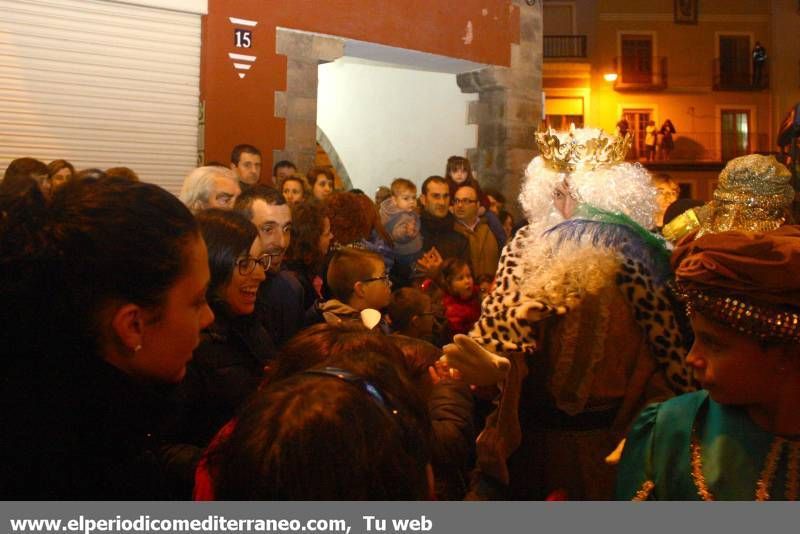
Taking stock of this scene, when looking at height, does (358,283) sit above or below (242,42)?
below

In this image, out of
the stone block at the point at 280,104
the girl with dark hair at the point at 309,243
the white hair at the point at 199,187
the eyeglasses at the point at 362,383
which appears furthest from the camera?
the stone block at the point at 280,104

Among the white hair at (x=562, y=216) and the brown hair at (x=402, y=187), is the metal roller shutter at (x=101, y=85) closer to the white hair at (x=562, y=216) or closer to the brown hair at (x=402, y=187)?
the brown hair at (x=402, y=187)

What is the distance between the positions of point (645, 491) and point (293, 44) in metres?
7.95

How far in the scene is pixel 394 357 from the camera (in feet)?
6.41

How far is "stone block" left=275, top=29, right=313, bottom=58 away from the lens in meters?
8.94

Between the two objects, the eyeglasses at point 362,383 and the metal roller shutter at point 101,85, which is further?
the metal roller shutter at point 101,85


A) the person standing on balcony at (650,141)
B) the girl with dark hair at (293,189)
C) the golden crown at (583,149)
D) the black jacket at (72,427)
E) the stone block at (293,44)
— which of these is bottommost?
the black jacket at (72,427)

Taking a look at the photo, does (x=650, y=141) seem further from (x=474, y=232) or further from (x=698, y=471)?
(x=698, y=471)

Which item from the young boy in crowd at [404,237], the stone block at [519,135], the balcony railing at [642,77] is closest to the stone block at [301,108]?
the young boy in crowd at [404,237]

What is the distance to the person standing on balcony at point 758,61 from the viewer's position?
32.5 metres

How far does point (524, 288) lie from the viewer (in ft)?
9.34

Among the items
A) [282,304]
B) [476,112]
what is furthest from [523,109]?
[282,304]

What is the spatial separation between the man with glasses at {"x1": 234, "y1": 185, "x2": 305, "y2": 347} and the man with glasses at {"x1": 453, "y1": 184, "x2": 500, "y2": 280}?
10.2 feet

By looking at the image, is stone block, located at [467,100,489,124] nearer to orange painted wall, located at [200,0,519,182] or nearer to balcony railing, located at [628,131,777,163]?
orange painted wall, located at [200,0,519,182]
